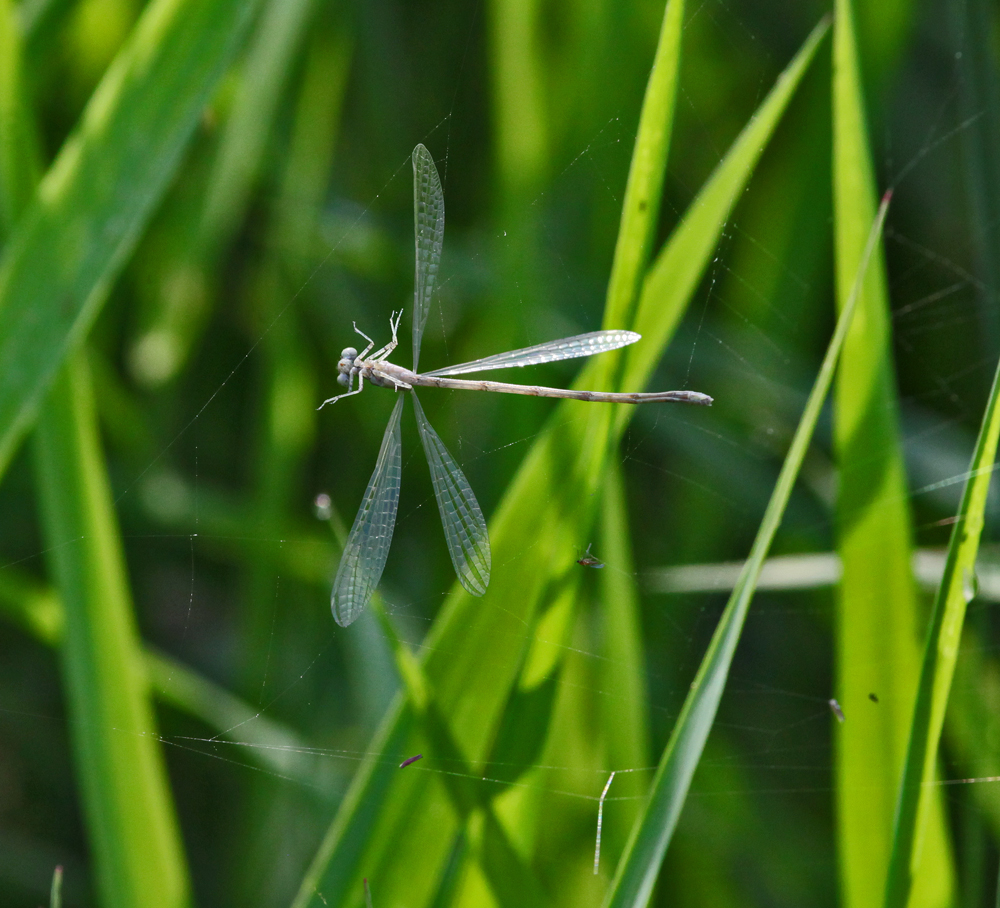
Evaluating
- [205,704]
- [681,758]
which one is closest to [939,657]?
[681,758]

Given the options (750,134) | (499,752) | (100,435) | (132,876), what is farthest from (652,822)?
(100,435)

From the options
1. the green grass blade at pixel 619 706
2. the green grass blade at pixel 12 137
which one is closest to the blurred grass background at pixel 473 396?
the green grass blade at pixel 619 706

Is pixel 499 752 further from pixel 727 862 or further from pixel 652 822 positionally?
pixel 727 862

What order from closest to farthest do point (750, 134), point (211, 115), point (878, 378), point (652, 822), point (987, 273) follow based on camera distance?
1. point (652, 822)
2. point (750, 134)
3. point (878, 378)
4. point (987, 273)
5. point (211, 115)

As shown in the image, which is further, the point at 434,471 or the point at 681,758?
the point at 434,471

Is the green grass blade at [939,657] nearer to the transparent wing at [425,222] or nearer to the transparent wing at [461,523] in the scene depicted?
the transparent wing at [461,523]

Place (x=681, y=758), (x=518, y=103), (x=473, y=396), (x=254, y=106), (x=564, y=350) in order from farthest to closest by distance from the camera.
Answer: (x=473, y=396), (x=254, y=106), (x=518, y=103), (x=564, y=350), (x=681, y=758)

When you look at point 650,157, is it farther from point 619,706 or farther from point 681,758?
point 619,706
